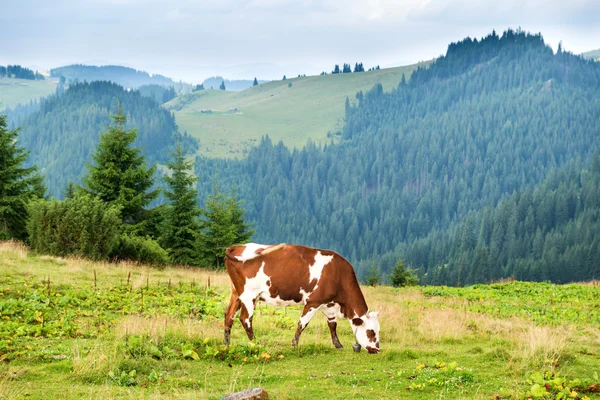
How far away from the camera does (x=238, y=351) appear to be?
38.2 feet

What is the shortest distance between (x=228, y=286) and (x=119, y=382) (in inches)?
517

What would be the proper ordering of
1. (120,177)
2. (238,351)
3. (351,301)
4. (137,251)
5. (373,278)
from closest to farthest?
(238,351) < (351,301) < (137,251) < (120,177) < (373,278)

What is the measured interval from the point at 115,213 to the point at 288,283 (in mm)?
19271

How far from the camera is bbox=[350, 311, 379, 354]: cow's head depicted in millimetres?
12617

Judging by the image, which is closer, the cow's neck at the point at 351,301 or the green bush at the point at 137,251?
the cow's neck at the point at 351,301

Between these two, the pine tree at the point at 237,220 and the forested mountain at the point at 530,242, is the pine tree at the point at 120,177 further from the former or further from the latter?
the forested mountain at the point at 530,242

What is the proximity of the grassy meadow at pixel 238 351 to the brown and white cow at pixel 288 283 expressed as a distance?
0.50 m

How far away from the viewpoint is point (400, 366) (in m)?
11.4

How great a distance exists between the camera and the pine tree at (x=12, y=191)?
3294cm

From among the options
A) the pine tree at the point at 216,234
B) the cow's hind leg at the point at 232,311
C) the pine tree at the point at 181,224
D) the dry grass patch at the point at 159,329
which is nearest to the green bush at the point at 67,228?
the dry grass patch at the point at 159,329

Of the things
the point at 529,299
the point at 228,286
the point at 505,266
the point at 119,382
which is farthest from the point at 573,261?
the point at 119,382

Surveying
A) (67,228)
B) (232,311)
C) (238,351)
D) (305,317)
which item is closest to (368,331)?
(305,317)

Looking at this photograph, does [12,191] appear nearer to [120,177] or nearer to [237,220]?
[120,177]

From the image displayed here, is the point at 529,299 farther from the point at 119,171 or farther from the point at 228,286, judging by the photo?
the point at 119,171
